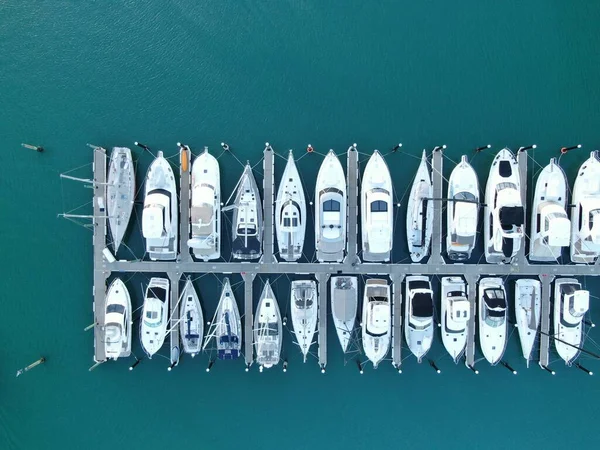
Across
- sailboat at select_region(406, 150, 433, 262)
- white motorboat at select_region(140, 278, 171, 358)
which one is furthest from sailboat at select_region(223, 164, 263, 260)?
sailboat at select_region(406, 150, 433, 262)

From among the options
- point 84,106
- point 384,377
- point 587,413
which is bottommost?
point 587,413

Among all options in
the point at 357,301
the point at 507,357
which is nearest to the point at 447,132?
the point at 357,301

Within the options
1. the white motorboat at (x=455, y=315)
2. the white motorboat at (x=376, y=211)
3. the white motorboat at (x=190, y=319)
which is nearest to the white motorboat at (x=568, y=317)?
the white motorboat at (x=455, y=315)

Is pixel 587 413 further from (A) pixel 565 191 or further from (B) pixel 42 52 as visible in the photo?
(B) pixel 42 52

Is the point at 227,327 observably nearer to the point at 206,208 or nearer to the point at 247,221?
the point at 247,221

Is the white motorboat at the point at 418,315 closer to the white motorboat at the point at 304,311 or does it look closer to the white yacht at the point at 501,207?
the white yacht at the point at 501,207

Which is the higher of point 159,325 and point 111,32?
point 111,32

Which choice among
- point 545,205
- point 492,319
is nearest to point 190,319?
point 492,319
